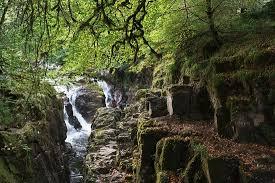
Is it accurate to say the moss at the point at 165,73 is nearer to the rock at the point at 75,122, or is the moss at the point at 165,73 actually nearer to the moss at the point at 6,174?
the moss at the point at 6,174

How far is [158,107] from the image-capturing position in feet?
40.2

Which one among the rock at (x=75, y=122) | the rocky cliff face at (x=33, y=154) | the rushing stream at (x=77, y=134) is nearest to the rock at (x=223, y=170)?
the rocky cliff face at (x=33, y=154)

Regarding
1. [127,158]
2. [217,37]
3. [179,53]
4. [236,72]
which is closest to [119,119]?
[127,158]

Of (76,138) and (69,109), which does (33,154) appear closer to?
(76,138)

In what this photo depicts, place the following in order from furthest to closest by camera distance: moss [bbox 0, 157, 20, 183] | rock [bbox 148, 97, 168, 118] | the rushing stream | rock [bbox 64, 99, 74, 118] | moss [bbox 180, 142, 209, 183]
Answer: rock [bbox 64, 99, 74, 118], the rushing stream, rock [bbox 148, 97, 168, 118], moss [bbox 0, 157, 20, 183], moss [bbox 180, 142, 209, 183]

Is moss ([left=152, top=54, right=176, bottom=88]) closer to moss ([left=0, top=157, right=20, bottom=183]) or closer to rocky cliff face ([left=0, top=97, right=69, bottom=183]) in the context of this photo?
rocky cliff face ([left=0, top=97, right=69, bottom=183])

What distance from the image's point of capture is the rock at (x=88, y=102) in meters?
24.6

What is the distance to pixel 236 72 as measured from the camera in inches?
375

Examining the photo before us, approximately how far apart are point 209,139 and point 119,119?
35.4 ft

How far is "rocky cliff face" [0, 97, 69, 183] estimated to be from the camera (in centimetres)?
993

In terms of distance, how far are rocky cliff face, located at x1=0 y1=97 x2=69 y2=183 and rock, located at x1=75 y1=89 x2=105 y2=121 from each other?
28.5 ft

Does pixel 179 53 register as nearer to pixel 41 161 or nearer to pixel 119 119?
pixel 41 161

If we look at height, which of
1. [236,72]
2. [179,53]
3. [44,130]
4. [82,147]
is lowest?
[82,147]

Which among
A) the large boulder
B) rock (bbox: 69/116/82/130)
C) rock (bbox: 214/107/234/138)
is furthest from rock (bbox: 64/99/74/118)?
rock (bbox: 214/107/234/138)
